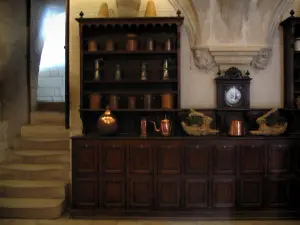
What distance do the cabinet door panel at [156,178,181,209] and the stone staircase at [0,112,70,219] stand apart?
3.86ft

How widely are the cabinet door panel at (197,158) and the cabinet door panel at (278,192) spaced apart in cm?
75

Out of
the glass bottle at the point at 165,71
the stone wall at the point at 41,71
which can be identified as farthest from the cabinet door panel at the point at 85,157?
the stone wall at the point at 41,71

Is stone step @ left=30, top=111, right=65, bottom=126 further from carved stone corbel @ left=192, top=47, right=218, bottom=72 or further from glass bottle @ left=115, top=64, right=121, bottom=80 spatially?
carved stone corbel @ left=192, top=47, right=218, bottom=72

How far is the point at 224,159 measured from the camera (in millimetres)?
4129

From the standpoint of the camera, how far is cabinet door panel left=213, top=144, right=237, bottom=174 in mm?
4121

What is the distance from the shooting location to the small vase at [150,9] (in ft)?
14.4

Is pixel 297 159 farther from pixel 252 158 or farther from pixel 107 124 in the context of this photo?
pixel 107 124

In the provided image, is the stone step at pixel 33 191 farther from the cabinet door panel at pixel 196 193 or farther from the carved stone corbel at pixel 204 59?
the carved stone corbel at pixel 204 59

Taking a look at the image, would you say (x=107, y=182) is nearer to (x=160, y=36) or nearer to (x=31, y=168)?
(x=31, y=168)

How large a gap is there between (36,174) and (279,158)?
9.92ft

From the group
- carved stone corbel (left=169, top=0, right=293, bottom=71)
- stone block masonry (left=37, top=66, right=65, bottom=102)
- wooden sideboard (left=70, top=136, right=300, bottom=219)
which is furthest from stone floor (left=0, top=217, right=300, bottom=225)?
stone block masonry (left=37, top=66, right=65, bottom=102)

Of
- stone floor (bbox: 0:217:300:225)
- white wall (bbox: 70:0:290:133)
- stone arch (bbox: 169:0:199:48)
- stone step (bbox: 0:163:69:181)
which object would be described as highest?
stone arch (bbox: 169:0:199:48)

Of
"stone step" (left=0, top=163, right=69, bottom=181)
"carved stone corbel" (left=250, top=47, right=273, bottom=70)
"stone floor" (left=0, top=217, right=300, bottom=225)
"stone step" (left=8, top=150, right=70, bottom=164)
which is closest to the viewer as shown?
"stone floor" (left=0, top=217, right=300, bottom=225)

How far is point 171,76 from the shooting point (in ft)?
15.0
